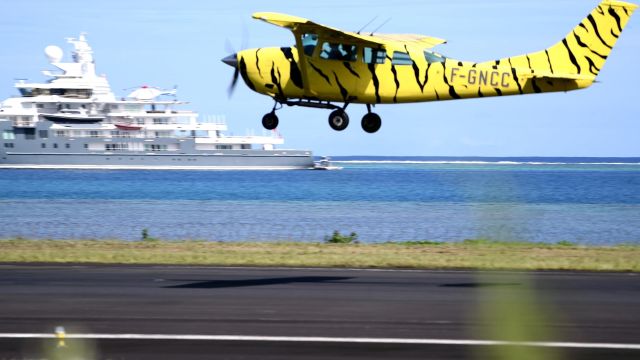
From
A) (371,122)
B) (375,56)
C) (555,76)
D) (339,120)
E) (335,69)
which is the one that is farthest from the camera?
(371,122)

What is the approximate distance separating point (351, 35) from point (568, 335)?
12.8m

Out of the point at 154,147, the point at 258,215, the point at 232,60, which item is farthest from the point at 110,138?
the point at 232,60

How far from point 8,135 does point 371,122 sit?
361ft

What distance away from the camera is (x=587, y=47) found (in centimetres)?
2422

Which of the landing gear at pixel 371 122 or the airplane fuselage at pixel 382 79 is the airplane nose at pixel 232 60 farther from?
the landing gear at pixel 371 122

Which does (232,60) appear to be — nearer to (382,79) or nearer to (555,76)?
(382,79)

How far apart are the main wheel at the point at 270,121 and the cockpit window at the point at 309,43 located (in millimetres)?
1896

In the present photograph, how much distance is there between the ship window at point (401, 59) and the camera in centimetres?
2309

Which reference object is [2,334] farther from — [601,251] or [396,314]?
[601,251]

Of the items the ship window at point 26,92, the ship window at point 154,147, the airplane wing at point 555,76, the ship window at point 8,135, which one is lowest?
the ship window at point 154,147

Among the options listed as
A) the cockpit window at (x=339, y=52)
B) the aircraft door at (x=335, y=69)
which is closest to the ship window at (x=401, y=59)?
the aircraft door at (x=335, y=69)

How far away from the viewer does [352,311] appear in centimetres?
1397

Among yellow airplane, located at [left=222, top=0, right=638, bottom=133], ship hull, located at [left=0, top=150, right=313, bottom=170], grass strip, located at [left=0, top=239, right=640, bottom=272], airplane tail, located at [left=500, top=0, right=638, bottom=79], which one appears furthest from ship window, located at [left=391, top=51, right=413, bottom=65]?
ship hull, located at [left=0, top=150, right=313, bottom=170]

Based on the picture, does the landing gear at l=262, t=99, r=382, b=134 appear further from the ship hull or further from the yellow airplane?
the ship hull
